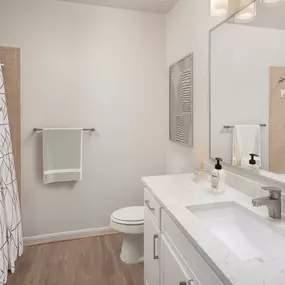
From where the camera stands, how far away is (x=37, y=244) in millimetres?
2600

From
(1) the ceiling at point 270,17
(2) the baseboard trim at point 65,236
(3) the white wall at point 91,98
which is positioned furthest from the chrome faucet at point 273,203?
(2) the baseboard trim at point 65,236

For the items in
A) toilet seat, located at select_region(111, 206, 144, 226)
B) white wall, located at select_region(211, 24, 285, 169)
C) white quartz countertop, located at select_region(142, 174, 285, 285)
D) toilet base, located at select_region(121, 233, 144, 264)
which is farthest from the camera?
toilet base, located at select_region(121, 233, 144, 264)

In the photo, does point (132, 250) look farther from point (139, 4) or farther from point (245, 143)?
point (139, 4)

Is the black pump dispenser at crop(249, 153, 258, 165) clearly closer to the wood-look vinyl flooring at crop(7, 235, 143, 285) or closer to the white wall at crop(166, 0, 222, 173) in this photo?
the white wall at crop(166, 0, 222, 173)

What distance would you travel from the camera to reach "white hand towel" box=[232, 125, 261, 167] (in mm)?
1525

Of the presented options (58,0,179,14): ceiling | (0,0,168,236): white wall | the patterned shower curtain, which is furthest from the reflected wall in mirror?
the patterned shower curtain

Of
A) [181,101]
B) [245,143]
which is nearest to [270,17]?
[245,143]

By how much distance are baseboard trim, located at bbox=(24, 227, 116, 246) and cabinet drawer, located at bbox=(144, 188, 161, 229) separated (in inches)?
50.9

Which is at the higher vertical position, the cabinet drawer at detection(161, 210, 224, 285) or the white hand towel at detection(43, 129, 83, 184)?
the white hand towel at detection(43, 129, 83, 184)

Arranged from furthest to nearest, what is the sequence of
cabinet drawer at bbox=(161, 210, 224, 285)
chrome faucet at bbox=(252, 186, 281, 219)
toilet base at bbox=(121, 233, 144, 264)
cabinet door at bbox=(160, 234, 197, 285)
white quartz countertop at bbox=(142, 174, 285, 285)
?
toilet base at bbox=(121, 233, 144, 264) → chrome faucet at bbox=(252, 186, 281, 219) → cabinet door at bbox=(160, 234, 197, 285) → cabinet drawer at bbox=(161, 210, 224, 285) → white quartz countertop at bbox=(142, 174, 285, 285)

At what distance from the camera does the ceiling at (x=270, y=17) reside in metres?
1.33

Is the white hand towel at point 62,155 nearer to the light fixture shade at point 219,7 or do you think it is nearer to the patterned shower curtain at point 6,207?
the patterned shower curtain at point 6,207

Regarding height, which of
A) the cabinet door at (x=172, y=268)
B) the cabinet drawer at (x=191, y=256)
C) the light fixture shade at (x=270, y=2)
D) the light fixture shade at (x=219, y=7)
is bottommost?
the cabinet door at (x=172, y=268)

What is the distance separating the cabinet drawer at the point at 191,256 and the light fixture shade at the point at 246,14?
1.28m
